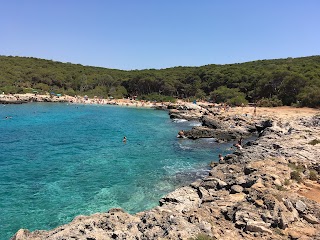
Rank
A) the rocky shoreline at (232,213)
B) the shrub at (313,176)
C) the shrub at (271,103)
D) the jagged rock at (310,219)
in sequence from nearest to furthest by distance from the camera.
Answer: the rocky shoreline at (232,213), the jagged rock at (310,219), the shrub at (313,176), the shrub at (271,103)

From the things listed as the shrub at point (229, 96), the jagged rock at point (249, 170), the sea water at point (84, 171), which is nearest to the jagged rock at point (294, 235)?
the jagged rock at point (249, 170)

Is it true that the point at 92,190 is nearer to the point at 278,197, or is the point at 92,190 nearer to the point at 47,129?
the point at 278,197

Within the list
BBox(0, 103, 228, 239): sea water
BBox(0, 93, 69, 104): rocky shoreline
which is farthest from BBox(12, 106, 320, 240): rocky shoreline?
BBox(0, 93, 69, 104): rocky shoreline

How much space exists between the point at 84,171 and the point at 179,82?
8430 centimetres

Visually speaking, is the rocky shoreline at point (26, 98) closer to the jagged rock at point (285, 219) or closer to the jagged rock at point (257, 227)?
the jagged rock at point (257, 227)

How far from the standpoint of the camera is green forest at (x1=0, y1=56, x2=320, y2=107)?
71.1 meters

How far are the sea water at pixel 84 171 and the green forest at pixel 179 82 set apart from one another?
42.2 meters

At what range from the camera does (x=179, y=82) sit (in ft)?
341

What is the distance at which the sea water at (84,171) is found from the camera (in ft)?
52.1

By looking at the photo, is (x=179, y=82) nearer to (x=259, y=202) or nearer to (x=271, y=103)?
(x=271, y=103)

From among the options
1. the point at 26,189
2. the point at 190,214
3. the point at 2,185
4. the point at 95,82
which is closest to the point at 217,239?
the point at 190,214

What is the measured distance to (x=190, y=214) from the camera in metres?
10.7

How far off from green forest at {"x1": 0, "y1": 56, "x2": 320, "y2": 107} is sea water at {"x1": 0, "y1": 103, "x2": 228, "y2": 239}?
4221cm

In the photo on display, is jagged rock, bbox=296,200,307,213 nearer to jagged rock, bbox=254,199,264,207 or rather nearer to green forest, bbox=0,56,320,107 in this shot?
jagged rock, bbox=254,199,264,207
